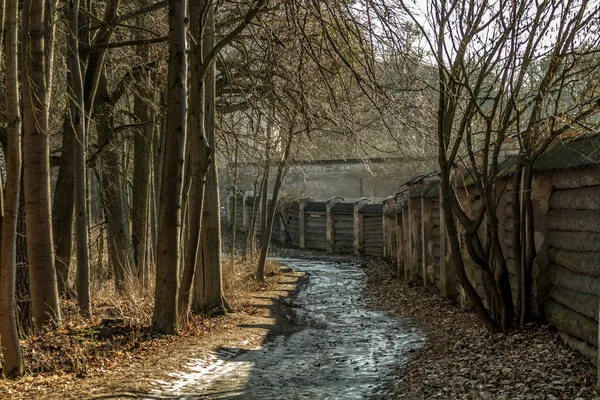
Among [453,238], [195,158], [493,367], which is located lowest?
[493,367]

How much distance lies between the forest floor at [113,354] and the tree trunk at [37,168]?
410 millimetres

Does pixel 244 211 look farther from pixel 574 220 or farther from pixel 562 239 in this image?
pixel 574 220

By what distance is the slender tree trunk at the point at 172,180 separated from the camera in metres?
8.00

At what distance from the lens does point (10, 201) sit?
5535 millimetres

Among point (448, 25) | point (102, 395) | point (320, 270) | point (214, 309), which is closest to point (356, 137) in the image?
point (448, 25)

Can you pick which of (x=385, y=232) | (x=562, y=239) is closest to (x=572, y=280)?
(x=562, y=239)

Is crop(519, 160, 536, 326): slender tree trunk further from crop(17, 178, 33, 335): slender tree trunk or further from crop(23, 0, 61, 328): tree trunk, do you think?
crop(17, 178, 33, 335): slender tree trunk

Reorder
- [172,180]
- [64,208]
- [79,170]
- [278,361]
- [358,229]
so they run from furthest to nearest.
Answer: [358,229]
[64,208]
[79,170]
[172,180]
[278,361]

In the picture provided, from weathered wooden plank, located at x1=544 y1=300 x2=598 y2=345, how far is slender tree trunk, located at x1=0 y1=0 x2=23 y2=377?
479cm

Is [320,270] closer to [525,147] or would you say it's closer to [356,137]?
[356,137]

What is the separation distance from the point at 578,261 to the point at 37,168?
524 cm

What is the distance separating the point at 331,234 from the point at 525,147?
20866 millimetres

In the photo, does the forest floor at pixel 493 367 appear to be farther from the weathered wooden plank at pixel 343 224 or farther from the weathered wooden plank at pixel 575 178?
the weathered wooden plank at pixel 343 224

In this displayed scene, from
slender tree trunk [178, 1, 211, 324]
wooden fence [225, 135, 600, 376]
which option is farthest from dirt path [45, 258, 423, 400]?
wooden fence [225, 135, 600, 376]
